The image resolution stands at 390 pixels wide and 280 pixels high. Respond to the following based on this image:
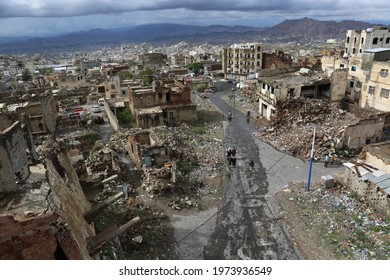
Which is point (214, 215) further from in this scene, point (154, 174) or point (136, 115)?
point (136, 115)

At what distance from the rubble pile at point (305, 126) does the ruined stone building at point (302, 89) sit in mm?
1213

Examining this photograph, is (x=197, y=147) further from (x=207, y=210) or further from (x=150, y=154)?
(x=207, y=210)

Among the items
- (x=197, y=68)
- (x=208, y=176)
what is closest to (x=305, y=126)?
(x=208, y=176)

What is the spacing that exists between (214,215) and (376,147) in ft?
33.9

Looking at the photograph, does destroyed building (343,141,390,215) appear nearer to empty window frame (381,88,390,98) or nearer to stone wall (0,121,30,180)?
empty window frame (381,88,390,98)

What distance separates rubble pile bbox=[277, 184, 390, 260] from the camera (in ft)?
34.3

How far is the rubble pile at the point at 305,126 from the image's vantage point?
19.2 meters

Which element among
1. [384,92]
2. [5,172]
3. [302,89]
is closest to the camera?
[5,172]

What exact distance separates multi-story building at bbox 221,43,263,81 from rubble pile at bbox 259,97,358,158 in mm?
30963

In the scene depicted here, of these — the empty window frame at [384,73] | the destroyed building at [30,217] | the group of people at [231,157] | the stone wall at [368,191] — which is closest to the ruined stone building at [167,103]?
the group of people at [231,157]

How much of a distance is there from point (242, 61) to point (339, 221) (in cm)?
5110

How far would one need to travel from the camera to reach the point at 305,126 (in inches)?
874

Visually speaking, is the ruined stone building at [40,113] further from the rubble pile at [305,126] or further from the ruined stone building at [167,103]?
the rubble pile at [305,126]

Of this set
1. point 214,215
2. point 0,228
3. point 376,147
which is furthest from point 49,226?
point 376,147
